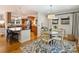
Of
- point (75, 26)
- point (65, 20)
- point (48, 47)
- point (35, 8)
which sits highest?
point (35, 8)

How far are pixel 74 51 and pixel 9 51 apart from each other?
1202 mm

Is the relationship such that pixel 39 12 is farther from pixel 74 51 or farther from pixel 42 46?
pixel 74 51

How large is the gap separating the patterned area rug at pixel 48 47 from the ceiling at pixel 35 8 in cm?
55

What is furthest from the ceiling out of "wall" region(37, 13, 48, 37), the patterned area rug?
the patterned area rug

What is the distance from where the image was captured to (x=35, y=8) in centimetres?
262

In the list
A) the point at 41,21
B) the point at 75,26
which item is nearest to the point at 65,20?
the point at 75,26

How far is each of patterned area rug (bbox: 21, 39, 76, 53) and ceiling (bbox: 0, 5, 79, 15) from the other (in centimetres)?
55

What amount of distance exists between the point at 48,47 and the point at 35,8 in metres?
0.76

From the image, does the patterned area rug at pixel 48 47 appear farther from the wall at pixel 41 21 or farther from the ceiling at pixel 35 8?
the ceiling at pixel 35 8

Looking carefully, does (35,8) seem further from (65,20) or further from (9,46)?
(9,46)

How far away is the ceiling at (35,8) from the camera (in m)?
2.58

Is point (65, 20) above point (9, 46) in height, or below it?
above
